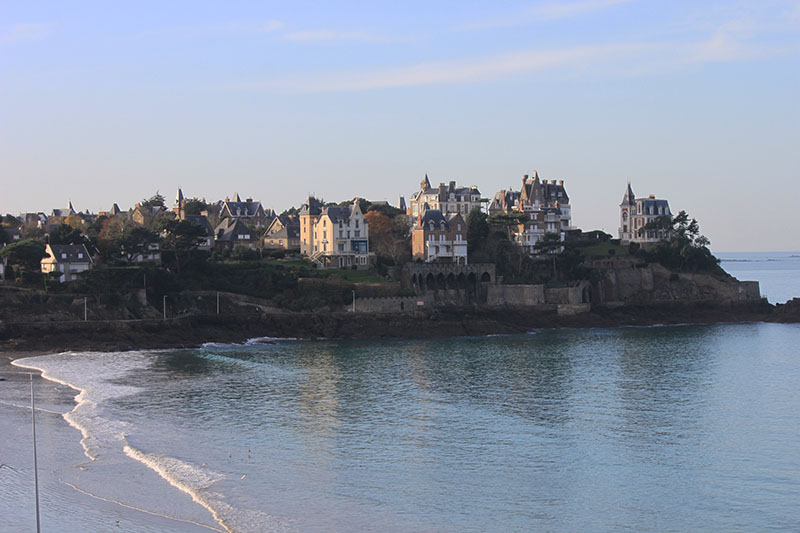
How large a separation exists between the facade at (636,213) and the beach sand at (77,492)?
70888mm

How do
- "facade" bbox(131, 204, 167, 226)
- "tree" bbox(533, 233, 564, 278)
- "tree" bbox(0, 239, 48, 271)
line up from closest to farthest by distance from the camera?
"tree" bbox(0, 239, 48, 271) < "tree" bbox(533, 233, 564, 278) < "facade" bbox(131, 204, 167, 226)

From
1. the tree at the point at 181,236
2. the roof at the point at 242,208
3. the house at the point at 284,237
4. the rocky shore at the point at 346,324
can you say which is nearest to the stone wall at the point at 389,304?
the rocky shore at the point at 346,324

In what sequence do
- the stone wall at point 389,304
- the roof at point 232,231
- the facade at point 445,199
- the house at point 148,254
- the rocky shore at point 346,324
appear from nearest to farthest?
1. the rocky shore at point 346,324
2. the stone wall at point 389,304
3. the house at point 148,254
4. the roof at point 232,231
5. the facade at point 445,199

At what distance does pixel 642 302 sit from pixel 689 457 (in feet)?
165

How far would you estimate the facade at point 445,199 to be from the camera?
9700 cm

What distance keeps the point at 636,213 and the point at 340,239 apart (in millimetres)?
33592

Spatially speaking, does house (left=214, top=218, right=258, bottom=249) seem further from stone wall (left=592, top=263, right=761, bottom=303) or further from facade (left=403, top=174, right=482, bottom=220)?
stone wall (left=592, top=263, right=761, bottom=303)

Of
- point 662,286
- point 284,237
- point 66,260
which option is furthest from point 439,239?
point 66,260

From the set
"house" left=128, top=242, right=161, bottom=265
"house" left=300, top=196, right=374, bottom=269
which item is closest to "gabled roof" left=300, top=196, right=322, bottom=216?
"house" left=300, top=196, right=374, bottom=269

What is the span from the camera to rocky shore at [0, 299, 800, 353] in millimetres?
53812

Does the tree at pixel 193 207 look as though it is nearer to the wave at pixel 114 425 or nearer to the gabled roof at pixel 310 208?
the gabled roof at pixel 310 208

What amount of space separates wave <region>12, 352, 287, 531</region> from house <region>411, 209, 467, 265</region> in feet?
102

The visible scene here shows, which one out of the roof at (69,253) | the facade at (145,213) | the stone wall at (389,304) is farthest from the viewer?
the facade at (145,213)

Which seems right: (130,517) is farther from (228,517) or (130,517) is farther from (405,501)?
(405,501)
